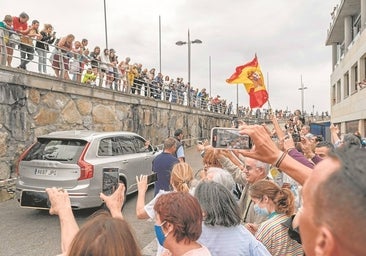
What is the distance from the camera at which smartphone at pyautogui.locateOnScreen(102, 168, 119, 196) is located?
2.89 meters

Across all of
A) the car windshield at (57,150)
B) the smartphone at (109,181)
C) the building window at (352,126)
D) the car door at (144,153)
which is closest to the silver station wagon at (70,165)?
the car windshield at (57,150)

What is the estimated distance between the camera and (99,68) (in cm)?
1412

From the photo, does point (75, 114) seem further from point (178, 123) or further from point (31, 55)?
point (178, 123)

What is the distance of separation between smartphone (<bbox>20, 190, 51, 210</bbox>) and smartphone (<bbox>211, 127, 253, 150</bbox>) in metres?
4.87

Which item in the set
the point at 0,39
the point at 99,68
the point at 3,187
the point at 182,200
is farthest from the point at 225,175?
the point at 99,68

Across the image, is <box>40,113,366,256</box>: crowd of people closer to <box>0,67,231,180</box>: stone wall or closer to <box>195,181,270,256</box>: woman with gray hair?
<box>195,181,270,256</box>: woman with gray hair

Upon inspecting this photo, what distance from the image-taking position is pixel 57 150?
728 centimetres

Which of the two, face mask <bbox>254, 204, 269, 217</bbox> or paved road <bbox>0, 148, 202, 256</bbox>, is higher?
face mask <bbox>254, 204, 269, 217</bbox>

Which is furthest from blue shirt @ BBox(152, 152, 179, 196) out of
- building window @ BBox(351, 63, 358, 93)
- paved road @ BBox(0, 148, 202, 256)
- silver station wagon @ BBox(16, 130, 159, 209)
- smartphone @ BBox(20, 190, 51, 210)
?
building window @ BBox(351, 63, 358, 93)

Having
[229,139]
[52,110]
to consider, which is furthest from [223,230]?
[52,110]

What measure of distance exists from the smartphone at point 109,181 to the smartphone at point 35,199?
14.3ft

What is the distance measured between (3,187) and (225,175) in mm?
7127

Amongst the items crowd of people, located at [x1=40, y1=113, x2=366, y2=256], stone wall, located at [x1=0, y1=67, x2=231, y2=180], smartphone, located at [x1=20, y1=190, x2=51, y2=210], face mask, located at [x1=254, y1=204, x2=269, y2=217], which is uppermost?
stone wall, located at [x1=0, y1=67, x2=231, y2=180]

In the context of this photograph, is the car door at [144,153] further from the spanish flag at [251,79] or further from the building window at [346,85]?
the building window at [346,85]
